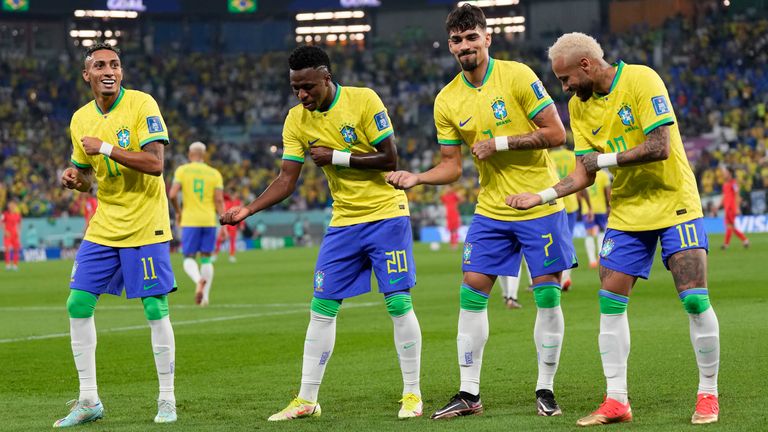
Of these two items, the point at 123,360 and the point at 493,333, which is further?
the point at 493,333

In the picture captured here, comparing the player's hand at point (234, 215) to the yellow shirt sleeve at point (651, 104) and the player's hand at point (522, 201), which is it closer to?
the player's hand at point (522, 201)

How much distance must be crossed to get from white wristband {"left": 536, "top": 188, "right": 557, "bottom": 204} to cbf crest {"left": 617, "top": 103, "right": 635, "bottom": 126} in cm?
63

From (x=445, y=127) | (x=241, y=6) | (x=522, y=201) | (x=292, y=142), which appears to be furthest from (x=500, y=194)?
(x=241, y=6)

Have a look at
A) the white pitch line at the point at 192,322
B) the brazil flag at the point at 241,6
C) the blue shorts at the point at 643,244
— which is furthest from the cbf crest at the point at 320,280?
Result: the brazil flag at the point at 241,6

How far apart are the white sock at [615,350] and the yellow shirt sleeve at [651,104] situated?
1240 mm

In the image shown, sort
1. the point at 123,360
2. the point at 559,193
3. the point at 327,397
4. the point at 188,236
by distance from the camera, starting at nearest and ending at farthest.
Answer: the point at 559,193 → the point at 327,397 → the point at 123,360 → the point at 188,236

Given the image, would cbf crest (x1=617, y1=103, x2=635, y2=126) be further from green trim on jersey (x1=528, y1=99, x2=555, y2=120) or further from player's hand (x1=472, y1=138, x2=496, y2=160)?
player's hand (x1=472, y1=138, x2=496, y2=160)

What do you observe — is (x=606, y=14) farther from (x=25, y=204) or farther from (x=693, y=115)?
(x=25, y=204)

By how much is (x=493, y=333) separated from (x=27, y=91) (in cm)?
4714

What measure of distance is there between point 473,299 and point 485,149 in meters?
1.05

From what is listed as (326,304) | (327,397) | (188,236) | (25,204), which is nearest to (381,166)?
(326,304)

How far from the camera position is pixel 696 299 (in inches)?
286

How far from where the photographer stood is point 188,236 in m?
19.1

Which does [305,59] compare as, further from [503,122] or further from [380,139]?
[503,122]
